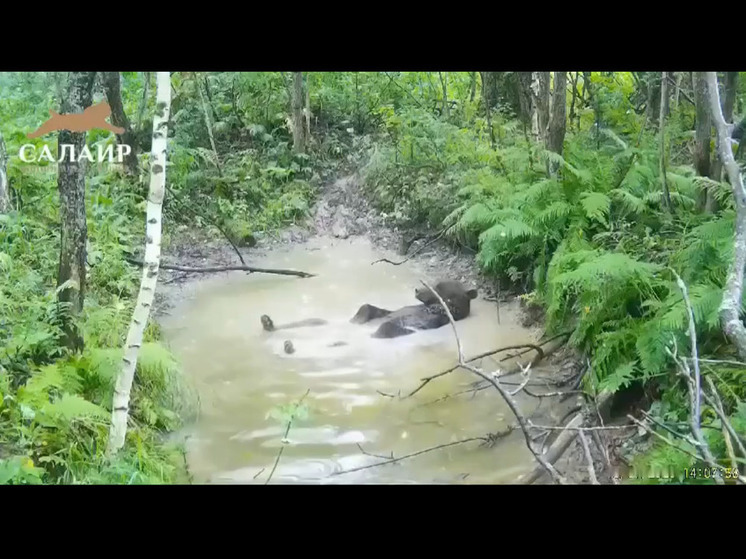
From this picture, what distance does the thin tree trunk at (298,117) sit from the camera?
9.87 ft

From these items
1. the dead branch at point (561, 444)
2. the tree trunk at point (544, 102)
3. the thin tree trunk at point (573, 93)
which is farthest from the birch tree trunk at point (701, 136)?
the dead branch at point (561, 444)

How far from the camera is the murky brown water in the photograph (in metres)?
2.81

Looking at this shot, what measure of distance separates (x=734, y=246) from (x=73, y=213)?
276 cm

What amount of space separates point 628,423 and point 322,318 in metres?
1.35

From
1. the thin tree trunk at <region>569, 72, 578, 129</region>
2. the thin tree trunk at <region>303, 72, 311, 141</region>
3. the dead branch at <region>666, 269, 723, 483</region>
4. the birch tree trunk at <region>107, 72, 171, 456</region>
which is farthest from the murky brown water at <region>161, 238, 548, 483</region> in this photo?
the thin tree trunk at <region>569, 72, 578, 129</region>

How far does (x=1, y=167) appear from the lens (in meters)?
2.89

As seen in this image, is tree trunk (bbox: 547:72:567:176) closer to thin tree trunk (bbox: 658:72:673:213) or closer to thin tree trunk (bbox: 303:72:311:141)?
thin tree trunk (bbox: 658:72:673:213)

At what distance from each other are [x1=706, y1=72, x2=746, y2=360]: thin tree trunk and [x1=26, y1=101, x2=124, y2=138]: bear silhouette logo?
2477 millimetres

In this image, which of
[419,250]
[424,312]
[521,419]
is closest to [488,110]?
[419,250]

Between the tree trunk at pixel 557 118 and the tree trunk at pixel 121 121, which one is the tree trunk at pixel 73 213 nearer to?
the tree trunk at pixel 121 121

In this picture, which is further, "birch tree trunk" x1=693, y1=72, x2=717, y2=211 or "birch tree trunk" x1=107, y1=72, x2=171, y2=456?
"birch tree trunk" x1=693, y1=72, x2=717, y2=211

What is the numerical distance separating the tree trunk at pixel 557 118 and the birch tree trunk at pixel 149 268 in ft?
5.50
